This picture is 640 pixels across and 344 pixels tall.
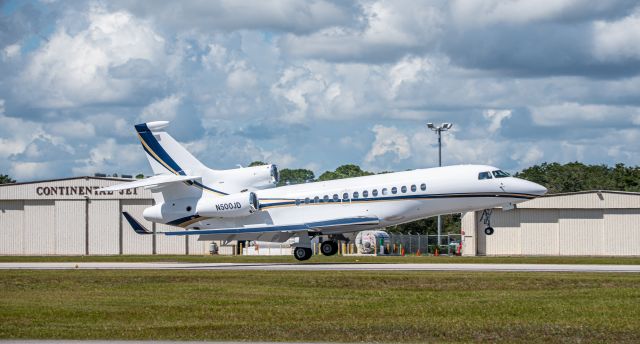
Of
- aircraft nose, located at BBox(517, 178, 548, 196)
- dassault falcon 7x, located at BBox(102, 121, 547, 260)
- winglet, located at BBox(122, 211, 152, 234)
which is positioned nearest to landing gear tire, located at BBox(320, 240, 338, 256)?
dassault falcon 7x, located at BBox(102, 121, 547, 260)

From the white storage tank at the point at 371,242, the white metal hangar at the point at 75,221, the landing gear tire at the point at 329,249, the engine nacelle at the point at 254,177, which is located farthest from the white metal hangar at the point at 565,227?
the engine nacelle at the point at 254,177

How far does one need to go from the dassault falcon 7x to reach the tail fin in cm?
5

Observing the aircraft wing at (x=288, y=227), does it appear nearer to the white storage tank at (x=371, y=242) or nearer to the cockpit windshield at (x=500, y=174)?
the cockpit windshield at (x=500, y=174)

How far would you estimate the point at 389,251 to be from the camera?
8150 cm

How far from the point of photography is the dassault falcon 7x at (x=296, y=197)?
4744 cm

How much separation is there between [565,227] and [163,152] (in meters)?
36.9

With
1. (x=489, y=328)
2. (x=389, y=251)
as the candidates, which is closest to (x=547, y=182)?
(x=389, y=251)

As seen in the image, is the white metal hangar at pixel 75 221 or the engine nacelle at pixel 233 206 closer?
the engine nacelle at pixel 233 206

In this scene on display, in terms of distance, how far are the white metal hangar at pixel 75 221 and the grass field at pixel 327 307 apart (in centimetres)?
4477

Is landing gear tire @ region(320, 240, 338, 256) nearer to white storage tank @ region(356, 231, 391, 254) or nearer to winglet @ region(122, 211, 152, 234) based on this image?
winglet @ region(122, 211, 152, 234)

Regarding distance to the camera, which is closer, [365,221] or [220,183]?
[365,221]

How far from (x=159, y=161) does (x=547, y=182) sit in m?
98.1

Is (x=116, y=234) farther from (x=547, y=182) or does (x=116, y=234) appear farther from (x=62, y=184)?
(x=547, y=182)

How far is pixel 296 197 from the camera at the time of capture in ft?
163
